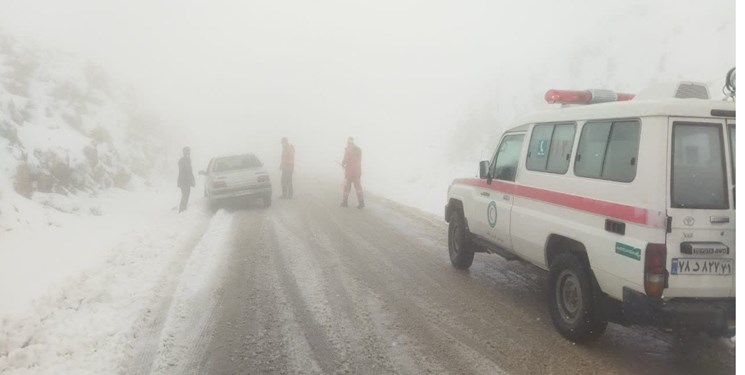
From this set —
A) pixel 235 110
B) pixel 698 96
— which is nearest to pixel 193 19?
pixel 235 110

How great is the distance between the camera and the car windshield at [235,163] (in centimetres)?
1422

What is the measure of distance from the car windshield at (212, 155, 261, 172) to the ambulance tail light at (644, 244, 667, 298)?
12275 millimetres

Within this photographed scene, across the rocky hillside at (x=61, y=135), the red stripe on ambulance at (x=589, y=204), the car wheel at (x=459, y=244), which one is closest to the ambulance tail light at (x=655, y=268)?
the red stripe on ambulance at (x=589, y=204)

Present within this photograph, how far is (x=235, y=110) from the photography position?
6275cm

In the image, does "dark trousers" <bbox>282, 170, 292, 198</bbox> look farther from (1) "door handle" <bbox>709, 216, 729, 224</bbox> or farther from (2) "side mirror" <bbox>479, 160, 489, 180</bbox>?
(1) "door handle" <bbox>709, 216, 729, 224</bbox>

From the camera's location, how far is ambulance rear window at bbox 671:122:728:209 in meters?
3.62

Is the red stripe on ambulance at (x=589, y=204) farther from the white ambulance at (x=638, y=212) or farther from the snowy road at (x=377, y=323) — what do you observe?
the snowy road at (x=377, y=323)

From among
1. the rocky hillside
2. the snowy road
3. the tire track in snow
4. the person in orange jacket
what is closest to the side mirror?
the snowy road

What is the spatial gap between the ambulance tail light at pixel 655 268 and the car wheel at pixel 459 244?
3347mm

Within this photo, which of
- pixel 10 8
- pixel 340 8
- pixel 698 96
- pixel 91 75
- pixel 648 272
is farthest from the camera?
pixel 340 8

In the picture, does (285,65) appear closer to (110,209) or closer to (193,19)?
(193,19)

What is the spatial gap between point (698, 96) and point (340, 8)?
99.2m

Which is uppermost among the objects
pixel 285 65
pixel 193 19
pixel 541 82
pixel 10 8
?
pixel 193 19

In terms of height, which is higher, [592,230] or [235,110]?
[235,110]
